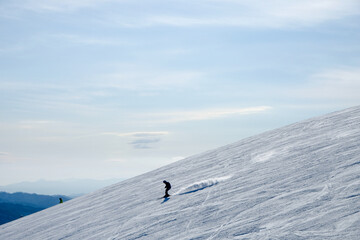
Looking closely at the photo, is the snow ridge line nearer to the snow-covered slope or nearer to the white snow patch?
the snow-covered slope

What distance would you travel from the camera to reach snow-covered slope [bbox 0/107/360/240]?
6652mm

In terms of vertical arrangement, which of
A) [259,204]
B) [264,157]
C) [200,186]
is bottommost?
[259,204]

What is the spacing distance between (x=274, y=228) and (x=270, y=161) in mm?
7118

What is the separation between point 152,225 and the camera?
9.52 metres

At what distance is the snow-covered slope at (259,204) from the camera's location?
6652mm

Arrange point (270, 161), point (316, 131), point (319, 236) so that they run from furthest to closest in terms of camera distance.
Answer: point (316, 131)
point (270, 161)
point (319, 236)

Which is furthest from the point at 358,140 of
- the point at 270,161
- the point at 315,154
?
the point at 270,161

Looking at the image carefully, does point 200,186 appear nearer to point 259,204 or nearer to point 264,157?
point 264,157

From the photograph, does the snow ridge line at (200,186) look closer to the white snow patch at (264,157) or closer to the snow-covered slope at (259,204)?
the snow-covered slope at (259,204)

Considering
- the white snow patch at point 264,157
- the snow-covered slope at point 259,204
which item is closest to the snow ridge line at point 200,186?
the snow-covered slope at point 259,204

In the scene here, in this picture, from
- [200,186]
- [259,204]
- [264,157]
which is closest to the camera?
[259,204]

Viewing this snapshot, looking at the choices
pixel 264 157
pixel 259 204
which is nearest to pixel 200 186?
pixel 264 157

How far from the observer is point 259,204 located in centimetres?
837

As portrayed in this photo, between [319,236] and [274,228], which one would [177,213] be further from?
[319,236]
